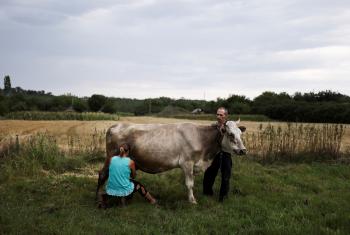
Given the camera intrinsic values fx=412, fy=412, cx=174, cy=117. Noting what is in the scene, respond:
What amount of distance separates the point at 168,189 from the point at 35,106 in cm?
6221

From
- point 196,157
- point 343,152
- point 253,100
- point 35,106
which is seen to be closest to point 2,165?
point 196,157

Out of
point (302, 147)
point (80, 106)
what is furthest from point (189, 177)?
point (80, 106)

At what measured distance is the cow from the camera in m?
8.12

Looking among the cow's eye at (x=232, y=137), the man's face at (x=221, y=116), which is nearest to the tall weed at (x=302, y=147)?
the man's face at (x=221, y=116)

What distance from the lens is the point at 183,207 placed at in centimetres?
779

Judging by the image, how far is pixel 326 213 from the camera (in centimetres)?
739

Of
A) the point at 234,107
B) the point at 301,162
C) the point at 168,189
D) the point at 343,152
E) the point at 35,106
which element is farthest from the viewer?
the point at 35,106

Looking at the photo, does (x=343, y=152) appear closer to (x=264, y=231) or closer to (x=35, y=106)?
(x=264, y=231)

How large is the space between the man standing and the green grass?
23cm

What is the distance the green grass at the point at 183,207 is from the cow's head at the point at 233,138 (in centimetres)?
107

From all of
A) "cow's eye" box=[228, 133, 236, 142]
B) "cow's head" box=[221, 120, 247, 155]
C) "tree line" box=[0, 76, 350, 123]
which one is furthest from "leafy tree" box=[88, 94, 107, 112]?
"cow's eye" box=[228, 133, 236, 142]

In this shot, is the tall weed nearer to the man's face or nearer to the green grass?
the green grass

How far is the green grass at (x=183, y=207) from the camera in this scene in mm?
6336

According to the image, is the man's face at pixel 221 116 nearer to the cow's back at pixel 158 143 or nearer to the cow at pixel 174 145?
the cow at pixel 174 145
